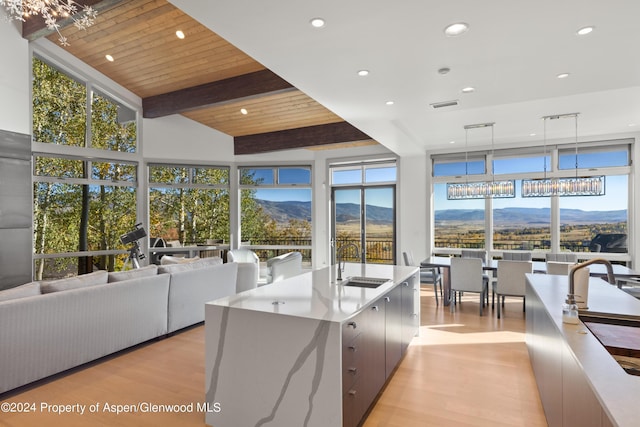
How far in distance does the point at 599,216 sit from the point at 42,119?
10100 mm

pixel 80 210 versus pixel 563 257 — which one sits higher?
pixel 80 210

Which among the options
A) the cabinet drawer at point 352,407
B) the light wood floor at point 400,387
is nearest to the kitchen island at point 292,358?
the cabinet drawer at point 352,407

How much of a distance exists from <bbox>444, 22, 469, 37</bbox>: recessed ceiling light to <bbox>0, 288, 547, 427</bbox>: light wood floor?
2.79 metres

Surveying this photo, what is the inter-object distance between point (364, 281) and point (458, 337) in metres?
1.70

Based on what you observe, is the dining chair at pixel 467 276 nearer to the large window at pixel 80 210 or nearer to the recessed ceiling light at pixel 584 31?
the recessed ceiling light at pixel 584 31

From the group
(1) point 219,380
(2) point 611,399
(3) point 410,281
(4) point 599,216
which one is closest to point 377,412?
(1) point 219,380

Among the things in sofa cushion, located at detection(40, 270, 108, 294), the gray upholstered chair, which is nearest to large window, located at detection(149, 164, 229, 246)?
sofa cushion, located at detection(40, 270, 108, 294)

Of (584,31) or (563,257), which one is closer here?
(584,31)

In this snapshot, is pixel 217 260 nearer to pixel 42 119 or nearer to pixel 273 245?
pixel 273 245

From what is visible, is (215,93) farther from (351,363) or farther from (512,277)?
(512,277)

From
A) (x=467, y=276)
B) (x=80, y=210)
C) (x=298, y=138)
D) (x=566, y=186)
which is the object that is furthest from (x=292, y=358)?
(x=80, y=210)

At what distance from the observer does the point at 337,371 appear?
196 cm

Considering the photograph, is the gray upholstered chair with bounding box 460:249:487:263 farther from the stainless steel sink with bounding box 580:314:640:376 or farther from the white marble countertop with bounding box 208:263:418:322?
the stainless steel sink with bounding box 580:314:640:376

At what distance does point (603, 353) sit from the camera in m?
1.46
